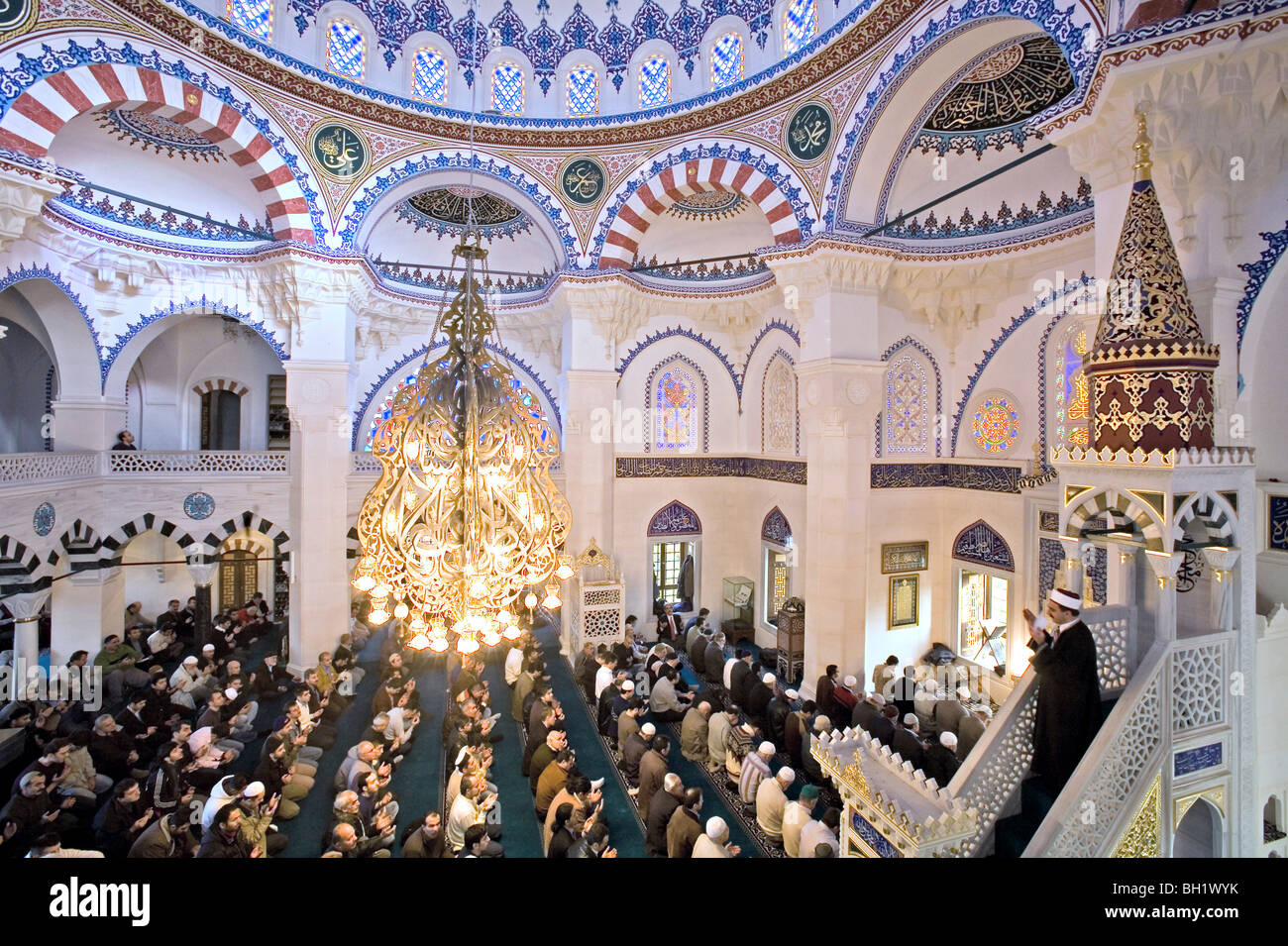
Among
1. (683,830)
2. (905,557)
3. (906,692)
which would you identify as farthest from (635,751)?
(905,557)

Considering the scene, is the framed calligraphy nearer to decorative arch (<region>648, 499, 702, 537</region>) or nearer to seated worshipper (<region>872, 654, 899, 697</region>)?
seated worshipper (<region>872, 654, 899, 697</region>)

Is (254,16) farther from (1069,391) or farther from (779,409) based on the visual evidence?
(1069,391)

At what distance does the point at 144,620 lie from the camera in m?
9.61

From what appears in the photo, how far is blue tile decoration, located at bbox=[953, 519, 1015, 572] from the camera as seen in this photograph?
6.98 m

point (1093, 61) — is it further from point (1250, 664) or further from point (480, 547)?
point (480, 547)

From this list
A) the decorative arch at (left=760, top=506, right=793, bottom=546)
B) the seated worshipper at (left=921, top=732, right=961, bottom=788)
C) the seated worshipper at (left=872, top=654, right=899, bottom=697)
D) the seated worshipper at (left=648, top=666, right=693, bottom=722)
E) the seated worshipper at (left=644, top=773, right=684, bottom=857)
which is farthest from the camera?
the decorative arch at (left=760, top=506, right=793, bottom=546)

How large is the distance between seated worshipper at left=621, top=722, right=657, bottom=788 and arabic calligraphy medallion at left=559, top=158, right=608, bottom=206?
242 inches

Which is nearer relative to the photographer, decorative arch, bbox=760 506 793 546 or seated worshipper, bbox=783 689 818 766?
seated worshipper, bbox=783 689 818 766

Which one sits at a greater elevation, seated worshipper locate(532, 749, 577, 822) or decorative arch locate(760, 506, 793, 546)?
decorative arch locate(760, 506, 793, 546)

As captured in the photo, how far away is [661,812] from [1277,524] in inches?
152

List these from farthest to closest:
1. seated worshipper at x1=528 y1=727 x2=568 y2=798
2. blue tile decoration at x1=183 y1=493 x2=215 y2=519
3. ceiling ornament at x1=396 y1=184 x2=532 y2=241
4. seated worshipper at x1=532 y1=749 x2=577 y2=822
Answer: ceiling ornament at x1=396 y1=184 x2=532 y2=241 → blue tile decoration at x1=183 y1=493 x2=215 y2=519 → seated worshipper at x1=528 y1=727 x2=568 y2=798 → seated worshipper at x1=532 y1=749 x2=577 y2=822

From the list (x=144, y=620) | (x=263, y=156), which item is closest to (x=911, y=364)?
(x=263, y=156)

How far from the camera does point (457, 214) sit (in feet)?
32.4

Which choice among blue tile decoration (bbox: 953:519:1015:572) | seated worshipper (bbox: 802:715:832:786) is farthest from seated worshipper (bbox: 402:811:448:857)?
blue tile decoration (bbox: 953:519:1015:572)
